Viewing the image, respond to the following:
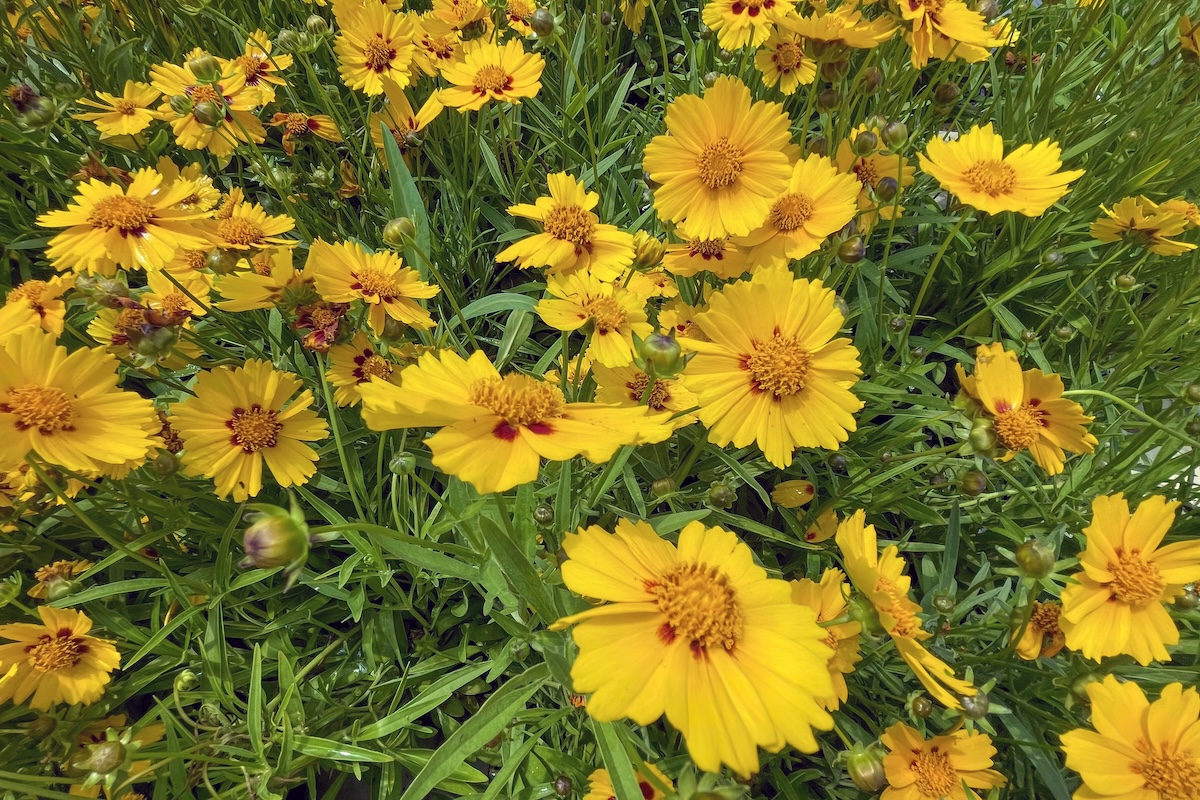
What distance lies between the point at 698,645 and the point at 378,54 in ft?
5.04

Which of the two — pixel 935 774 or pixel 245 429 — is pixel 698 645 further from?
pixel 245 429

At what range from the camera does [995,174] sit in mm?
1219

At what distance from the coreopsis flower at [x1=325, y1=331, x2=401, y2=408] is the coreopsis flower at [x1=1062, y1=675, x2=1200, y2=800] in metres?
1.18

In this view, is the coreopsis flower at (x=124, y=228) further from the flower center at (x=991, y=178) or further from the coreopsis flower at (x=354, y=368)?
the flower center at (x=991, y=178)

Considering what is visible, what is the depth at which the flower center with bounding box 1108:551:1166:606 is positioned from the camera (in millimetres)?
937

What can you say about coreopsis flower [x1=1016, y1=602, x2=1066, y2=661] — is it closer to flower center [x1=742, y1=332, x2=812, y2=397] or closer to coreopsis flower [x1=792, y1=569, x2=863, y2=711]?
coreopsis flower [x1=792, y1=569, x2=863, y2=711]

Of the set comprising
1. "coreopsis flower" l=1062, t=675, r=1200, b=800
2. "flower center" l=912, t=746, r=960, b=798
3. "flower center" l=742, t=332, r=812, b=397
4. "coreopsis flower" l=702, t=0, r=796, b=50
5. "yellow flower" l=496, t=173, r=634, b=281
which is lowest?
"coreopsis flower" l=1062, t=675, r=1200, b=800

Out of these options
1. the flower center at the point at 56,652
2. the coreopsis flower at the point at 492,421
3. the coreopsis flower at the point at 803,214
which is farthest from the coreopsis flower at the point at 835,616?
the flower center at the point at 56,652

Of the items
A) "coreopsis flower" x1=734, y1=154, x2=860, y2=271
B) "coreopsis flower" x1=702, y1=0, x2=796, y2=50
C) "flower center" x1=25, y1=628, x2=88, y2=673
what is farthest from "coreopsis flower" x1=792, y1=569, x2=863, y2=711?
"flower center" x1=25, y1=628, x2=88, y2=673

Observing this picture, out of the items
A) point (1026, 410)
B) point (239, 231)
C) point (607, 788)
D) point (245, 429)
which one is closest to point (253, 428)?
point (245, 429)

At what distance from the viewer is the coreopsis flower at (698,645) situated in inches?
23.8

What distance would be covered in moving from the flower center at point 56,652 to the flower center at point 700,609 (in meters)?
0.99

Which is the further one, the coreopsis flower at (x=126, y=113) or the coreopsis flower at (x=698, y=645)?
the coreopsis flower at (x=126, y=113)

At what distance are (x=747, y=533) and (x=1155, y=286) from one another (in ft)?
4.74
